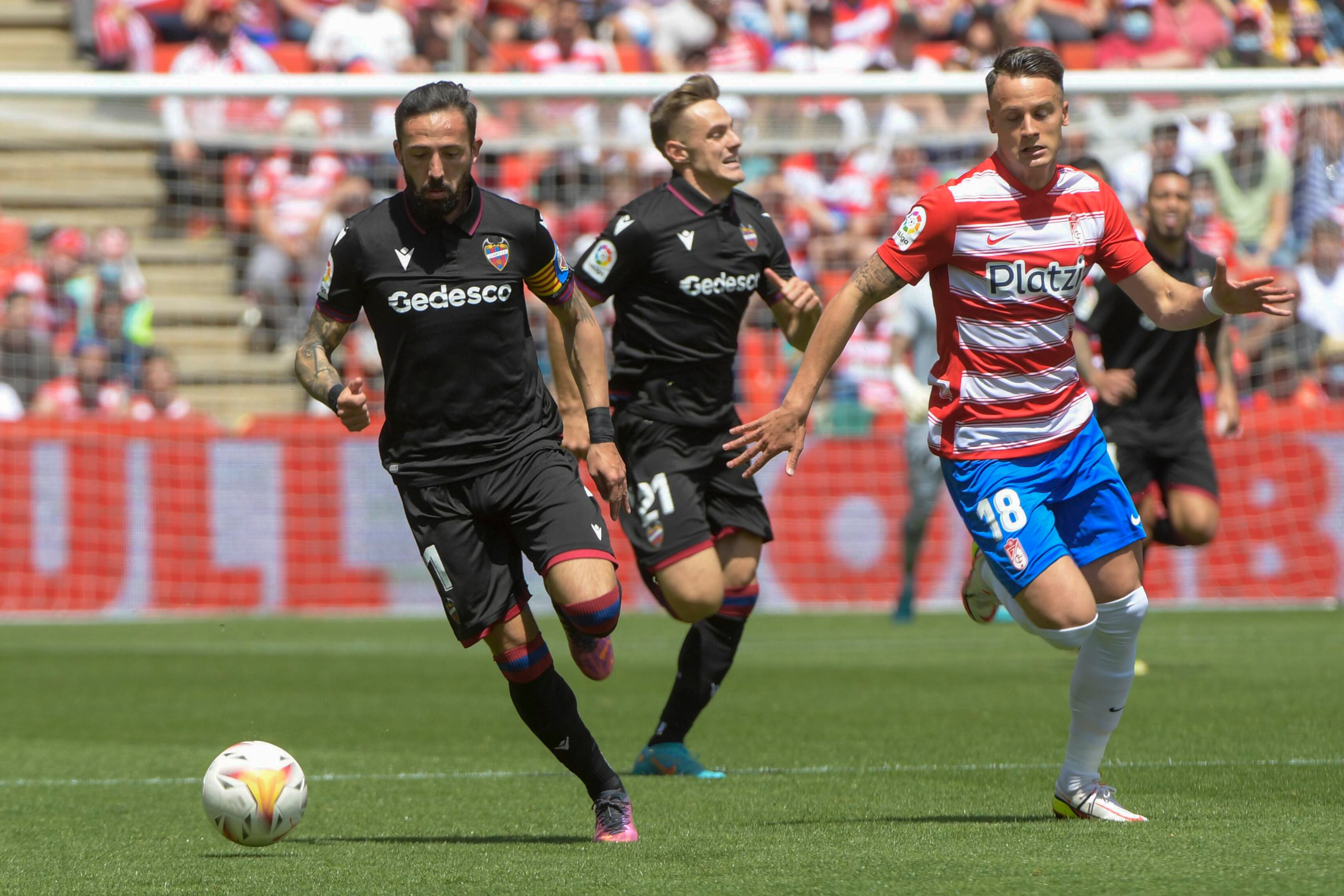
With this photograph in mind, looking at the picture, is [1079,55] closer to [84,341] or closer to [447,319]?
[84,341]

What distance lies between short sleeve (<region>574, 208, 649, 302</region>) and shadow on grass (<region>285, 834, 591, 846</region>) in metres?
2.38

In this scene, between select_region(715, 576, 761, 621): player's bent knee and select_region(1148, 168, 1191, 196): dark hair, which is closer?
select_region(715, 576, 761, 621): player's bent knee

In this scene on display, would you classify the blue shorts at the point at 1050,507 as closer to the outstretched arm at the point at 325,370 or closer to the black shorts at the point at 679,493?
the black shorts at the point at 679,493

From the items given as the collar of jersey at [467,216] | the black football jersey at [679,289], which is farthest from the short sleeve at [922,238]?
the black football jersey at [679,289]

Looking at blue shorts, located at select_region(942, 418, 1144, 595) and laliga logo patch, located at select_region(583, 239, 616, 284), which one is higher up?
laliga logo patch, located at select_region(583, 239, 616, 284)

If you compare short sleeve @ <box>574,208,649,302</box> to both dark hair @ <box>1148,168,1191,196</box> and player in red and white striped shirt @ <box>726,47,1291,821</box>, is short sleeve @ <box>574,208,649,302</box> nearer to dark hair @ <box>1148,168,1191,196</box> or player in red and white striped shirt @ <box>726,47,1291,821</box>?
player in red and white striped shirt @ <box>726,47,1291,821</box>

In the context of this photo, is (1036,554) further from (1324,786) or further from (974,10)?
(974,10)

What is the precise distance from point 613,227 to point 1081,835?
3.22 meters

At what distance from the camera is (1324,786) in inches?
236

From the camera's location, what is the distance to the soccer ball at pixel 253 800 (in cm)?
525

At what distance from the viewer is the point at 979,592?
588cm

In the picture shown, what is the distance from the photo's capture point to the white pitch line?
6.66 meters

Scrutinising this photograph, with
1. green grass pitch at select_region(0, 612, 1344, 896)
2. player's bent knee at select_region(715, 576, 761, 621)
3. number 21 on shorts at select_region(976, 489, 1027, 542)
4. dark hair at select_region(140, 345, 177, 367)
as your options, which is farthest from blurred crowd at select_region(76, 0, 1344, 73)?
number 21 on shorts at select_region(976, 489, 1027, 542)

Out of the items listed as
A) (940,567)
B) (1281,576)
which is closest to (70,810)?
(940,567)
